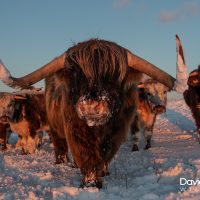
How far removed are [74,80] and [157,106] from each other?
19.2 ft

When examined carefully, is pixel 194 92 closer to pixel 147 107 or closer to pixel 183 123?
pixel 147 107

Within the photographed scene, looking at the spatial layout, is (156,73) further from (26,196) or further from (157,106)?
(157,106)

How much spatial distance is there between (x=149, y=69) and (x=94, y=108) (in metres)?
1.57

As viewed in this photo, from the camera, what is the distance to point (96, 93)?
14.8 ft

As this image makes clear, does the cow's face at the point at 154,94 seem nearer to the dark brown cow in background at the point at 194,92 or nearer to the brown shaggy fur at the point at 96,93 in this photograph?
the dark brown cow in background at the point at 194,92

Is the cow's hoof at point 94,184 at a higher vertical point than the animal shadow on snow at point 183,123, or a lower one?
lower

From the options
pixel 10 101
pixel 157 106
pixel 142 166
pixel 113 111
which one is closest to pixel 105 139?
pixel 113 111

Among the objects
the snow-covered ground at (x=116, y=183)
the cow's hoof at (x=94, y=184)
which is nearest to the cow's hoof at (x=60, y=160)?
the snow-covered ground at (x=116, y=183)

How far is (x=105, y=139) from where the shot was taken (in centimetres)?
535

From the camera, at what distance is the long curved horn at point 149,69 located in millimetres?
5531

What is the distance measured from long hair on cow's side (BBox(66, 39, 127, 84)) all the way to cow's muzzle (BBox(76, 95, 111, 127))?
385 millimetres

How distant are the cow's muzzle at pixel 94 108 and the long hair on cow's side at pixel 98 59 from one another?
0.39m

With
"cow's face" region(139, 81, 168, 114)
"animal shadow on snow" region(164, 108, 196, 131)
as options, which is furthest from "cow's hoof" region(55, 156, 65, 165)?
"animal shadow on snow" region(164, 108, 196, 131)

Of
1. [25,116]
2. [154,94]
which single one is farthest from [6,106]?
[154,94]
